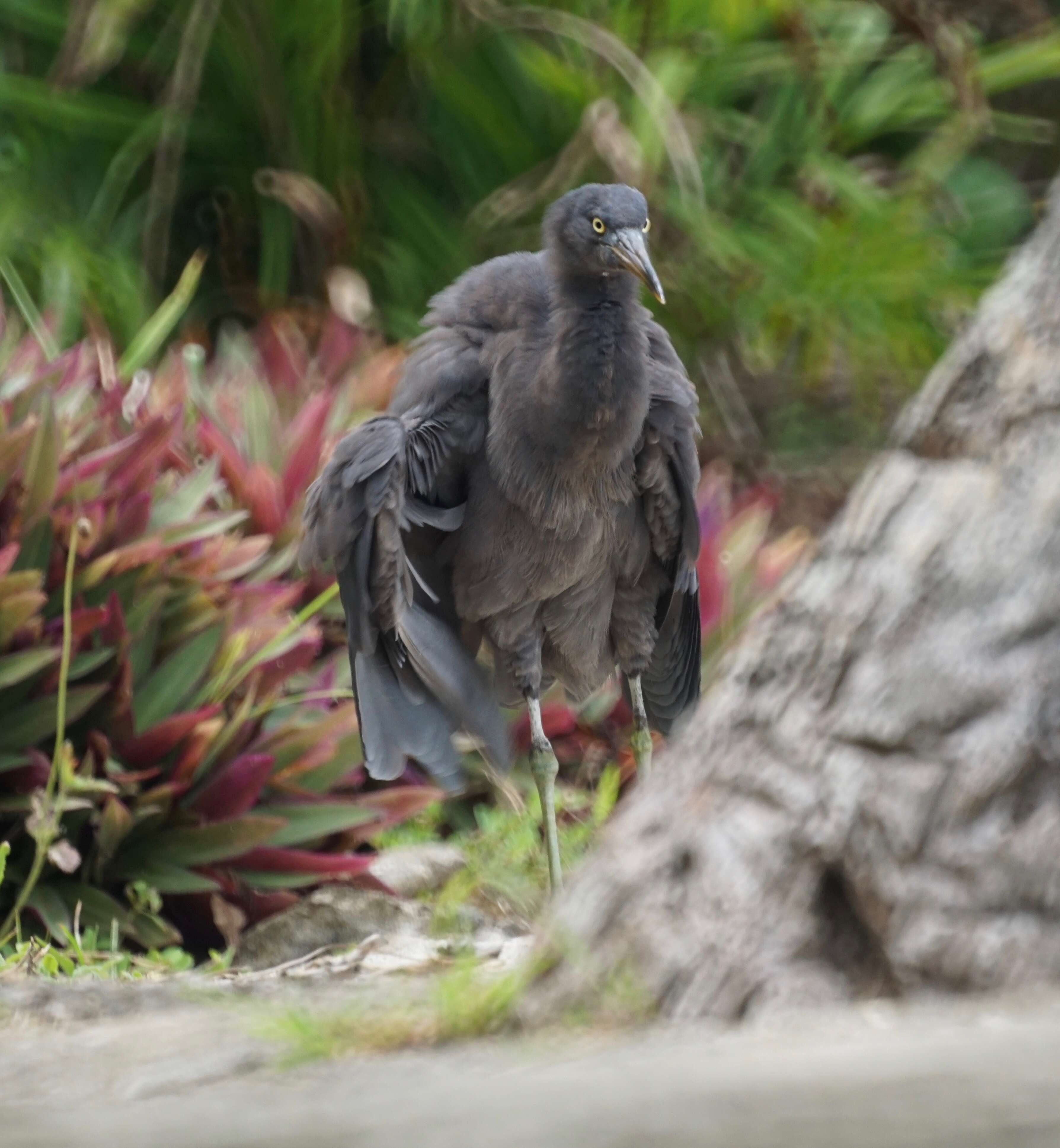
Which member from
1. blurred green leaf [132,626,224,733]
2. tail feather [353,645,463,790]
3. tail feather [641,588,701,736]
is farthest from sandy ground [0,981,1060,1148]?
tail feather [641,588,701,736]

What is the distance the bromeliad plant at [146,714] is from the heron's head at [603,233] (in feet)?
3.58

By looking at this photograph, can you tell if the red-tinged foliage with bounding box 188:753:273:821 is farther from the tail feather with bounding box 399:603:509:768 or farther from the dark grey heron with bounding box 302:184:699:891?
the tail feather with bounding box 399:603:509:768

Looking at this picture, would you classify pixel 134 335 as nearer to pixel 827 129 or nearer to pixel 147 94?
pixel 147 94

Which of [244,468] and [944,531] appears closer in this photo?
[944,531]

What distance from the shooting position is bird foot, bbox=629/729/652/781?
3.95 metres

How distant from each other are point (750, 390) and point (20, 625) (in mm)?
3913

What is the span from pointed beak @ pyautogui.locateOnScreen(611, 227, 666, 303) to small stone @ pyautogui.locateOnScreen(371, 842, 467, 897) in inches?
60.2

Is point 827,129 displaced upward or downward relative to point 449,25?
downward

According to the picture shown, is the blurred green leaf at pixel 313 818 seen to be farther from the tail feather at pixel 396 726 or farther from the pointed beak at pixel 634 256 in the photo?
the pointed beak at pixel 634 256

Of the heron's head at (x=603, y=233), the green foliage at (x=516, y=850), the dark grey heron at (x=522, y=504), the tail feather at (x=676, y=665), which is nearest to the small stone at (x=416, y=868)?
the green foliage at (x=516, y=850)

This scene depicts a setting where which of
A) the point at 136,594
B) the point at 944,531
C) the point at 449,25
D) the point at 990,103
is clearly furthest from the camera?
the point at 990,103

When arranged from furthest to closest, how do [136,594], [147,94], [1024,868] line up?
[147,94]
[136,594]
[1024,868]

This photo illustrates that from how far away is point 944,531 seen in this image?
1.90 m

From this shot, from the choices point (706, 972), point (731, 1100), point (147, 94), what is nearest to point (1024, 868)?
point (706, 972)
